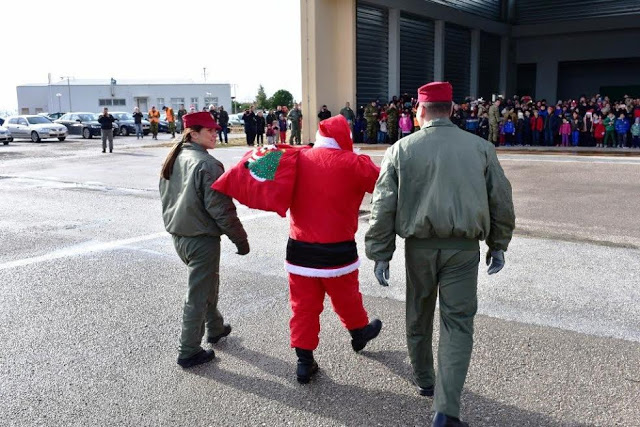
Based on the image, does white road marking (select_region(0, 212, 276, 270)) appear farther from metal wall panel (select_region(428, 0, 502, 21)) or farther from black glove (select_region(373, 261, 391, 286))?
metal wall panel (select_region(428, 0, 502, 21))

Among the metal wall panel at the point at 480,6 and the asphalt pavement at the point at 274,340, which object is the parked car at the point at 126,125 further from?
the asphalt pavement at the point at 274,340

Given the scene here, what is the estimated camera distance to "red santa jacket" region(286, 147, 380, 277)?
3957 mm

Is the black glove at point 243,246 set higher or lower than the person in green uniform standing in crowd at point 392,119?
lower

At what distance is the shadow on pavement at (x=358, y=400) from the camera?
139 inches

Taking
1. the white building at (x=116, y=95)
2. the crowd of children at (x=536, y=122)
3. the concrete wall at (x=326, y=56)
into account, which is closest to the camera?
the crowd of children at (x=536, y=122)

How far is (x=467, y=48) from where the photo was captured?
3095 cm

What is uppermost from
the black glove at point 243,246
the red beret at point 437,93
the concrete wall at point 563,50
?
the concrete wall at point 563,50

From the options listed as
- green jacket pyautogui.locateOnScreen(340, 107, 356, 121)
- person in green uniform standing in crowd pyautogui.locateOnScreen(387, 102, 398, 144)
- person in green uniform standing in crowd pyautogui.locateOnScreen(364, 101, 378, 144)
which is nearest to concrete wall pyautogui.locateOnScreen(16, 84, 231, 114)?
person in green uniform standing in crowd pyautogui.locateOnScreen(364, 101, 378, 144)

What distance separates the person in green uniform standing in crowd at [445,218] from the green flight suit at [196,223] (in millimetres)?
1218

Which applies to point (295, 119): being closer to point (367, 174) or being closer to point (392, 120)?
point (392, 120)

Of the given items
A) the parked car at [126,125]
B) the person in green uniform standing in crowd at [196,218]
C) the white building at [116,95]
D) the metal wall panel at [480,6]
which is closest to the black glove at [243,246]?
the person in green uniform standing in crowd at [196,218]

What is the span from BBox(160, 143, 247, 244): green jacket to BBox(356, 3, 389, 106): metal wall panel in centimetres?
2109

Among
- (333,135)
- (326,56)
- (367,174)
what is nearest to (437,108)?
(367,174)

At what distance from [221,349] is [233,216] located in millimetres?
1138
